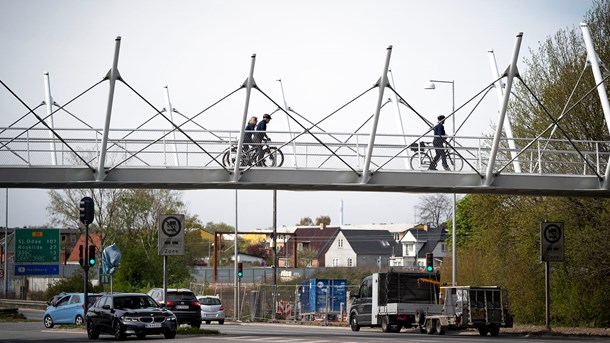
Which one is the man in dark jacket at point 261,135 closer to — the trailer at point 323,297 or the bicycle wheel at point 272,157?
the bicycle wheel at point 272,157

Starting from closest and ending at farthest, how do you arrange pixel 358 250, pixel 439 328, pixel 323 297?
pixel 439 328
pixel 323 297
pixel 358 250

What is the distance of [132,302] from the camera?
A: 31.6 metres

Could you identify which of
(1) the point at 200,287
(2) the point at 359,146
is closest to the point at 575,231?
(2) the point at 359,146

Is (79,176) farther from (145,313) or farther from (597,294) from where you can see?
(597,294)

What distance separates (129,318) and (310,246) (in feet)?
422

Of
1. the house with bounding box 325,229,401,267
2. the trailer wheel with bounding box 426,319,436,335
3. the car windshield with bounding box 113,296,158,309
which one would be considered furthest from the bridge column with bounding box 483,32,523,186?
the house with bounding box 325,229,401,267

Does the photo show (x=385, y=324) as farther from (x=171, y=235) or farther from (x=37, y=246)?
(x=37, y=246)

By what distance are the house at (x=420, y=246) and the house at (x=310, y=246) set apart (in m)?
10.4

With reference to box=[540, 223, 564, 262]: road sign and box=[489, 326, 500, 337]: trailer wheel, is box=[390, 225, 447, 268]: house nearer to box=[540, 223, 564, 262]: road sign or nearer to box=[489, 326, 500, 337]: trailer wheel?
box=[489, 326, 500, 337]: trailer wheel

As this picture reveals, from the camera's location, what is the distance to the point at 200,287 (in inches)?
2680

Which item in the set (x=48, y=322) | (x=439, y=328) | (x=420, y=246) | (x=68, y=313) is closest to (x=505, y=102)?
(x=439, y=328)

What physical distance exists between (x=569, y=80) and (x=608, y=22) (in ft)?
8.47

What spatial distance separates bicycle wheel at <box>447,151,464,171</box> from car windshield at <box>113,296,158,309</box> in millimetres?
9957

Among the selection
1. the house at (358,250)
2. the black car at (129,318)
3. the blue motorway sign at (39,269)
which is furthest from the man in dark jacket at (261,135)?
the house at (358,250)
